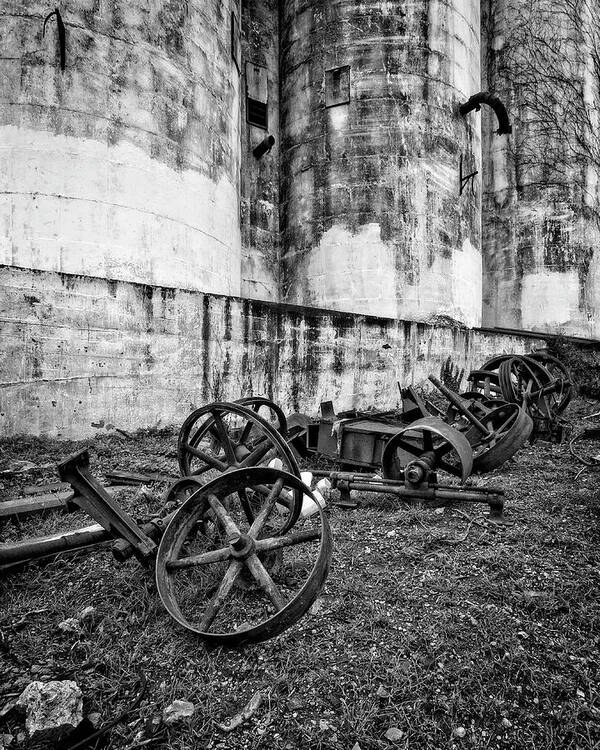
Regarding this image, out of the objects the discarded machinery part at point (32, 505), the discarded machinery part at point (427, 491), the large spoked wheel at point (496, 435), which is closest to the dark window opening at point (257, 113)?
the large spoked wheel at point (496, 435)

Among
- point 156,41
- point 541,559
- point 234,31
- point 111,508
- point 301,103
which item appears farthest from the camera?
point 301,103

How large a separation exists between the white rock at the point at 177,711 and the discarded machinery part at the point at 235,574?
1.01ft

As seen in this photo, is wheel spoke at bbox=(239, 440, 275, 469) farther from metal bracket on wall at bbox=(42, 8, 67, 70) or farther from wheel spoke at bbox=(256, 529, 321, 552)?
metal bracket on wall at bbox=(42, 8, 67, 70)

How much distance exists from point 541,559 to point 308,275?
11.8m

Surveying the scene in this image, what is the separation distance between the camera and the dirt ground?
6.28 feet

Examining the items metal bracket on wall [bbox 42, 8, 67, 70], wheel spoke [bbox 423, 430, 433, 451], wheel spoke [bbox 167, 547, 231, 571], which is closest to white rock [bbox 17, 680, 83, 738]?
wheel spoke [bbox 167, 547, 231, 571]

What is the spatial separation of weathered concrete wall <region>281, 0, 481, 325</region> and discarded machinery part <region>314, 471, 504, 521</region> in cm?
933

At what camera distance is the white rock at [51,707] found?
184 cm

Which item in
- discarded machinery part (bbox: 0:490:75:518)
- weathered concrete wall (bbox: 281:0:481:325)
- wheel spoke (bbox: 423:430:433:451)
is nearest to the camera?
discarded machinery part (bbox: 0:490:75:518)

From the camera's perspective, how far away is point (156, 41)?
9742 millimetres

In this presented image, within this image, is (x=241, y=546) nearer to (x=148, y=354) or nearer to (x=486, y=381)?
(x=148, y=354)

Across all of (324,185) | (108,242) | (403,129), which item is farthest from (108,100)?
(403,129)

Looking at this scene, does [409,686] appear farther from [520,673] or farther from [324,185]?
[324,185]

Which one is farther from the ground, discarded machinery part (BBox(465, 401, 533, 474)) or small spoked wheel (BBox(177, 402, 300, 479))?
small spoked wheel (BBox(177, 402, 300, 479))
